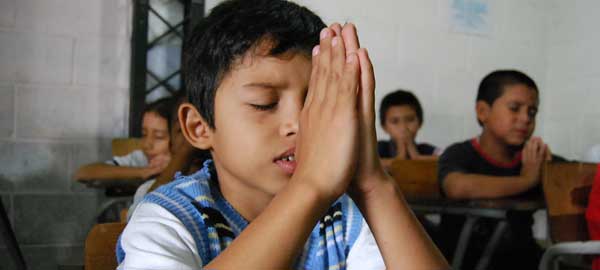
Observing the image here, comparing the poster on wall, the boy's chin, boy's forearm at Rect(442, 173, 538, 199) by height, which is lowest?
boy's forearm at Rect(442, 173, 538, 199)

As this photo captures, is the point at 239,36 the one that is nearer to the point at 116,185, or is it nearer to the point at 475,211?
the point at 116,185

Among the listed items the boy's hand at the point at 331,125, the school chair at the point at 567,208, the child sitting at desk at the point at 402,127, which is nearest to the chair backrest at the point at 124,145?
the boy's hand at the point at 331,125

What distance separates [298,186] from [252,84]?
167mm

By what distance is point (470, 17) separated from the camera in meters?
1.61

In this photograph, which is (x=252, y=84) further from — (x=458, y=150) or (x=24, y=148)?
(x=458, y=150)

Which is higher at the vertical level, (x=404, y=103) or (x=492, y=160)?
(x=404, y=103)

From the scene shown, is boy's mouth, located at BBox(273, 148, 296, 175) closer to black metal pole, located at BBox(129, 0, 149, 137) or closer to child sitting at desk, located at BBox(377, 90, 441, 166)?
black metal pole, located at BBox(129, 0, 149, 137)

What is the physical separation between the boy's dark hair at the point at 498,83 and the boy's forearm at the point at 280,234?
132 cm

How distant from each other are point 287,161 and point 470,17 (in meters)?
1.19

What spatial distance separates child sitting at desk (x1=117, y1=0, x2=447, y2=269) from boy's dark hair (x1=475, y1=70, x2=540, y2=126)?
3.70 ft

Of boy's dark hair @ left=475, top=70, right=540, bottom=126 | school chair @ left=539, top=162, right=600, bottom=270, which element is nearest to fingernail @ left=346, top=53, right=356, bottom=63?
school chair @ left=539, top=162, right=600, bottom=270

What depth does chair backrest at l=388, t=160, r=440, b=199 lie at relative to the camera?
160cm

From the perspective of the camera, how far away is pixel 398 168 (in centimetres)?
162

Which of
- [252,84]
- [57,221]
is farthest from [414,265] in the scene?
[57,221]
